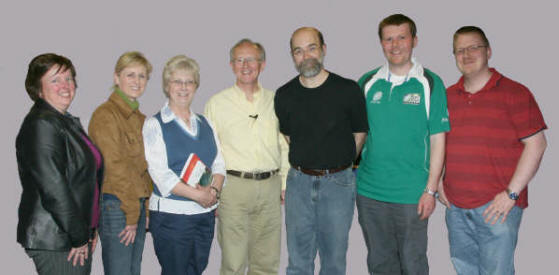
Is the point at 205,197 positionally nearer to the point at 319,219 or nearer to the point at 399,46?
the point at 319,219

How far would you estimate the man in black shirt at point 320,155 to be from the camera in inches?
156

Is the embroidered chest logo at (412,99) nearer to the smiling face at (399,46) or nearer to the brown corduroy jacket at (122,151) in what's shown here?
the smiling face at (399,46)

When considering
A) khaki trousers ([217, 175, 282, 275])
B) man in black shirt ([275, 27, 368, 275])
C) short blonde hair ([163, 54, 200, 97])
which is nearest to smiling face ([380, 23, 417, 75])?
man in black shirt ([275, 27, 368, 275])

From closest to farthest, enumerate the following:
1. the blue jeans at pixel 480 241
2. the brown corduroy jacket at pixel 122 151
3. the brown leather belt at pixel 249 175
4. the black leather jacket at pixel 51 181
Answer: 1. the black leather jacket at pixel 51 181
2. the brown corduroy jacket at pixel 122 151
3. the blue jeans at pixel 480 241
4. the brown leather belt at pixel 249 175

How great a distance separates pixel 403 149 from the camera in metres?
3.90

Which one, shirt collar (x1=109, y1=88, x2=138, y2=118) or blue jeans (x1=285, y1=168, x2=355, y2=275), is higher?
shirt collar (x1=109, y1=88, x2=138, y2=118)

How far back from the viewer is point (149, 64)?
375cm

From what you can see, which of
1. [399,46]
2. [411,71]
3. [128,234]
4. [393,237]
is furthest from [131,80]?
[393,237]

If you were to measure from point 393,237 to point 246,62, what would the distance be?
2174mm

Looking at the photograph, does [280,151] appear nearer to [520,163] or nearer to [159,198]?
[159,198]

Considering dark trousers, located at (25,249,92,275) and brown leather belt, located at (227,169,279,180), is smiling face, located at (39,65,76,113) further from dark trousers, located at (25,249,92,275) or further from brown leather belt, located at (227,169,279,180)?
brown leather belt, located at (227,169,279,180)

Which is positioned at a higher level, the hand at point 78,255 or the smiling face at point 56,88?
the smiling face at point 56,88

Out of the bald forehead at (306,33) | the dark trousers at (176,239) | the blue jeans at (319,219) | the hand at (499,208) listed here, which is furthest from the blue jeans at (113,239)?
the hand at (499,208)

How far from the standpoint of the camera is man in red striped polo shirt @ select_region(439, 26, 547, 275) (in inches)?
146
